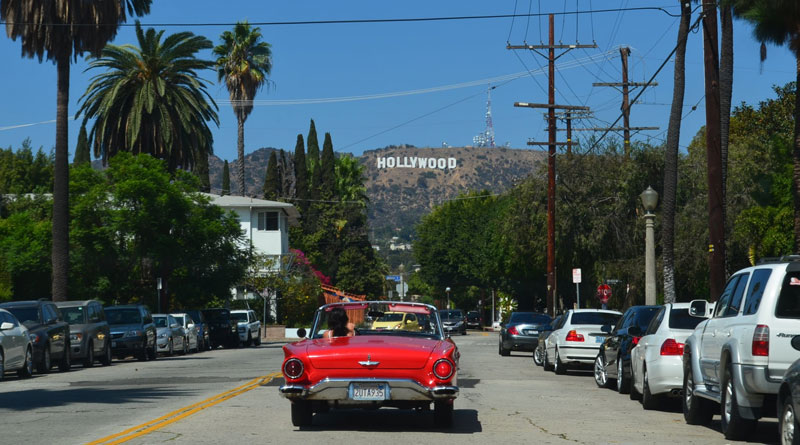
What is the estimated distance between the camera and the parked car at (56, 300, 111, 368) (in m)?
28.7

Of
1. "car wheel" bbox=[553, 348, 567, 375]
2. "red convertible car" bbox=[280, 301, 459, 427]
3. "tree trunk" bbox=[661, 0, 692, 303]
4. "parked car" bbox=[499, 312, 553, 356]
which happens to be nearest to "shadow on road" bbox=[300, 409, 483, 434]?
"red convertible car" bbox=[280, 301, 459, 427]

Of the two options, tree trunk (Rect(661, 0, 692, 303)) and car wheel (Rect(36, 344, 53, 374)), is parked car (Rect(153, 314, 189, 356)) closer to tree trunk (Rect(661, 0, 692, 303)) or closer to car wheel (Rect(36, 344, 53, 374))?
car wheel (Rect(36, 344, 53, 374))

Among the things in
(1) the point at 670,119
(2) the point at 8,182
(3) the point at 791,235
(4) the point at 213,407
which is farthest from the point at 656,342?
(2) the point at 8,182

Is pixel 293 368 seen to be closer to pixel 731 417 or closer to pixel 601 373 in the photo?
pixel 731 417

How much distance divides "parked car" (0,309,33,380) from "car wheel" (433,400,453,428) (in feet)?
43.8

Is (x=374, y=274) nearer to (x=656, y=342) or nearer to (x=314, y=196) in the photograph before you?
(x=314, y=196)

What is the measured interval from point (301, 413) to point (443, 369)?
181 centimetres

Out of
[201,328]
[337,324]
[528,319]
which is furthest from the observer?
[201,328]

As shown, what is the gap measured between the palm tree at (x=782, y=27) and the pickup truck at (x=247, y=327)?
28681mm

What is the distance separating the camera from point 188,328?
135 ft

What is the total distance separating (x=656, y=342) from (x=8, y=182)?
68.1 m

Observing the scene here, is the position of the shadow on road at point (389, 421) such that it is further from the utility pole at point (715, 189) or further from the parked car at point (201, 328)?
the parked car at point (201, 328)

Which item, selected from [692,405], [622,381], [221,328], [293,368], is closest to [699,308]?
[692,405]

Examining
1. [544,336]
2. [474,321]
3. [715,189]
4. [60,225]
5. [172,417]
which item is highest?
[60,225]
